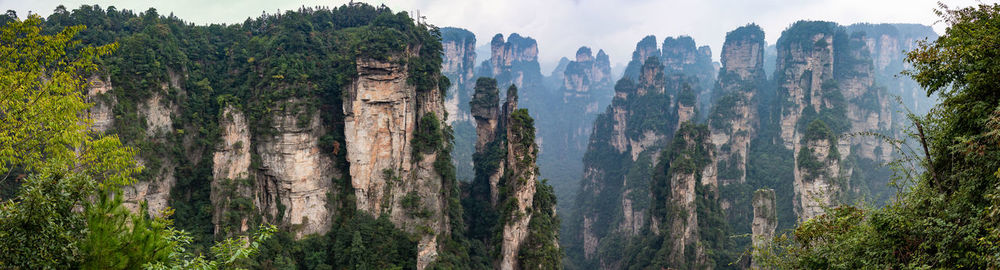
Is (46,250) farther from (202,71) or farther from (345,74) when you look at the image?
(202,71)

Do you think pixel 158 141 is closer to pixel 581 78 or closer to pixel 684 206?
pixel 684 206

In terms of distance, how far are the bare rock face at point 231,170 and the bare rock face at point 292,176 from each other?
1074 millimetres

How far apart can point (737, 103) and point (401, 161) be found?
5236 centimetres

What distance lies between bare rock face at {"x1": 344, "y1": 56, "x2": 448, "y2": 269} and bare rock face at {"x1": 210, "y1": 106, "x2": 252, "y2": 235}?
20.7 feet

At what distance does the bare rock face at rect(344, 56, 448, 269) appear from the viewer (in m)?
31.6

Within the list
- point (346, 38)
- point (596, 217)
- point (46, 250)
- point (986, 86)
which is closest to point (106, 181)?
point (46, 250)

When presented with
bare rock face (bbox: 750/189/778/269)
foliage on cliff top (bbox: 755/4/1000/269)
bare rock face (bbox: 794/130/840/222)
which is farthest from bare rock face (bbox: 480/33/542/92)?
foliage on cliff top (bbox: 755/4/1000/269)

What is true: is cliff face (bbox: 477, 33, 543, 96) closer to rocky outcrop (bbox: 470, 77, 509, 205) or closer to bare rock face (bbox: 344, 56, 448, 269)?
rocky outcrop (bbox: 470, 77, 509, 205)

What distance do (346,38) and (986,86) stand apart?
39982mm

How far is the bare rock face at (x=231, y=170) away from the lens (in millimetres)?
28156

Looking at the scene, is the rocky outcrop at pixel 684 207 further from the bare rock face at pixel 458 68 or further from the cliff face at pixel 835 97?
the bare rock face at pixel 458 68

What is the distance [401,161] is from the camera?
33219mm

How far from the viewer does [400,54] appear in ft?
106

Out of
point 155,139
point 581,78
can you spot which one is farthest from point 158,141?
point 581,78
